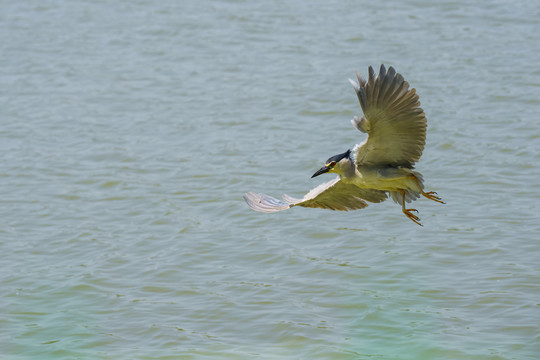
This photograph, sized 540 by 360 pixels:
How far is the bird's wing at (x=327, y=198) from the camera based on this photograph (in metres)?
7.27

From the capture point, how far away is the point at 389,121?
21.1ft

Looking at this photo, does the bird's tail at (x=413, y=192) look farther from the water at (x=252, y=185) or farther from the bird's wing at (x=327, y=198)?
the water at (x=252, y=185)

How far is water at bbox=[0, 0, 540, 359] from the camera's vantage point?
315 inches

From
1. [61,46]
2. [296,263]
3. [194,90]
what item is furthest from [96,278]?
[61,46]

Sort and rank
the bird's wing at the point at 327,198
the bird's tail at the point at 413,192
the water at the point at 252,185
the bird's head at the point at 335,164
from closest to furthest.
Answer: the bird's head at the point at 335,164 < the bird's tail at the point at 413,192 < the bird's wing at the point at 327,198 < the water at the point at 252,185

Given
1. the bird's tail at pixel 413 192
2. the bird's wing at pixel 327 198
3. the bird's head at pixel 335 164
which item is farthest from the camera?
the bird's wing at pixel 327 198

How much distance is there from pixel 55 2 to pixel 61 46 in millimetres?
2252

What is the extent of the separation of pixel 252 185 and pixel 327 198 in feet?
9.64

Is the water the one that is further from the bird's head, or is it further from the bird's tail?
the bird's head

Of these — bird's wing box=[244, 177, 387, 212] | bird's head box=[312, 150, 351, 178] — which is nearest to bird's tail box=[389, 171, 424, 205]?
bird's wing box=[244, 177, 387, 212]

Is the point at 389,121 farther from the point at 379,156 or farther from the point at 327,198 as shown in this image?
the point at 327,198

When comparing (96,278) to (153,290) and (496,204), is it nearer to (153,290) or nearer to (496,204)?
(153,290)

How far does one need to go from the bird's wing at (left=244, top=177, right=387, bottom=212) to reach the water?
3.52 feet

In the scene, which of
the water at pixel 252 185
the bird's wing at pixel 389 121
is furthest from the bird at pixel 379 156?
the water at pixel 252 185
